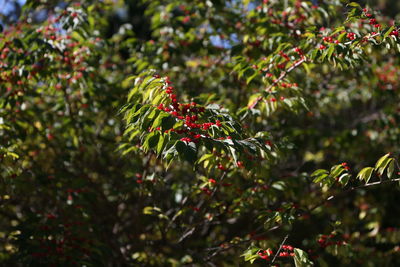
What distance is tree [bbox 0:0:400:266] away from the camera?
2.69 m

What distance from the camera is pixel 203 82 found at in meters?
5.28

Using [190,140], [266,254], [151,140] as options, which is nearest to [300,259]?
[266,254]

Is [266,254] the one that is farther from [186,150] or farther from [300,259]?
[186,150]

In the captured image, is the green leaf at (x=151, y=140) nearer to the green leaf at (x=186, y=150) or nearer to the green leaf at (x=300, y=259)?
the green leaf at (x=186, y=150)

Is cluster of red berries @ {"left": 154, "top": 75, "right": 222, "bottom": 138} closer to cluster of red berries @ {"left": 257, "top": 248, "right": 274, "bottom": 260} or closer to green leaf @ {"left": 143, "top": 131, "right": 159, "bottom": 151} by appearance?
green leaf @ {"left": 143, "top": 131, "right": 159, "bottom": 151}

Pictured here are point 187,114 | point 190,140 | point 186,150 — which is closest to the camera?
point 186,150

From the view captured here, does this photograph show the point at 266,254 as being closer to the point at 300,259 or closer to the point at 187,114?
the point at 300,259

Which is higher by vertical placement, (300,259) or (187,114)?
(187,114)

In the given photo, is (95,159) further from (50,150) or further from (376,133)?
(376,133)

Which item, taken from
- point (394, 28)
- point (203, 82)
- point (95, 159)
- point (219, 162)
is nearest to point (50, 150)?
point (95, 159)

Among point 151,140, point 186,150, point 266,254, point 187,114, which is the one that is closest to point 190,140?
point 186,150

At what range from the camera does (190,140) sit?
86.0 inches

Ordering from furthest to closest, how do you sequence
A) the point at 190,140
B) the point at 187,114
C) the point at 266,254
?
the point at 266,254 → the point at 187,114 → the point at 190,140

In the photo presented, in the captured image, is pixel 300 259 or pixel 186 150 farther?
pixel 300 259
